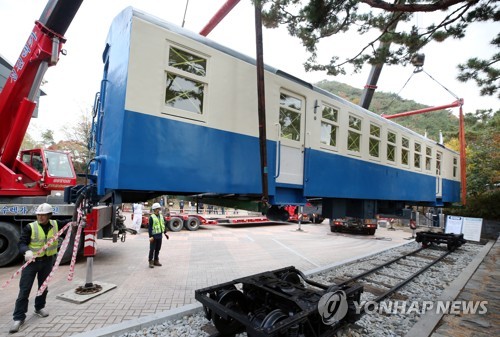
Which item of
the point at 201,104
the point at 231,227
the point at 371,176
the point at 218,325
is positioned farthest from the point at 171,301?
the point at 231,227

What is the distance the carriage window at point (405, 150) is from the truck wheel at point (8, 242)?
361 inches

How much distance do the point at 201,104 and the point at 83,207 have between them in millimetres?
2402

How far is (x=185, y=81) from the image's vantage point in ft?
10.6

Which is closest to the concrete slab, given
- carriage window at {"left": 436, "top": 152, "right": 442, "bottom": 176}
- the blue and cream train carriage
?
the blue and cream train carriage

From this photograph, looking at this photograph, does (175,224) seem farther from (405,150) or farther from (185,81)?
(185,81)

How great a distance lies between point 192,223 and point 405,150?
9.56m

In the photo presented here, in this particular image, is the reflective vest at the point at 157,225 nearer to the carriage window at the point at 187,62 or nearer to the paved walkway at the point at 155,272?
the paved walkway at the point at 155,272

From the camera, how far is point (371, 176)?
586 centimetres

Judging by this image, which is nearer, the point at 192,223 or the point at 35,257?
the point at 35,257

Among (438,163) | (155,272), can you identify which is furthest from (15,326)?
(438,163)

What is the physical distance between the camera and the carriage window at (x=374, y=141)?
5898 millimetres

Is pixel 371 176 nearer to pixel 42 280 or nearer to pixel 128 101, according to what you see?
pixel 128 101

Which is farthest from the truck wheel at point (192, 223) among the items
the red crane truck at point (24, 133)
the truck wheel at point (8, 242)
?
the truck wheel at point (8, 242)

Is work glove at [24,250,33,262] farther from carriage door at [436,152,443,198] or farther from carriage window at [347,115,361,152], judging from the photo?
carriage door at [436,152,443,198]
